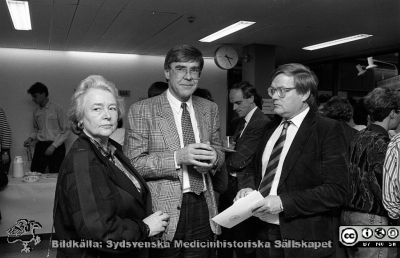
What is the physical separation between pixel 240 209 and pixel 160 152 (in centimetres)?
48

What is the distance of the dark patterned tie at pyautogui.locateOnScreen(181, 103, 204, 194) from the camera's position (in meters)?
1.83

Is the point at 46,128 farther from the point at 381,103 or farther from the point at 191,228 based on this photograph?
the point at 381,103

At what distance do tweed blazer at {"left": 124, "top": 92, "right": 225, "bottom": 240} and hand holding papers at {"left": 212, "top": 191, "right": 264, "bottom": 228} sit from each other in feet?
0.56

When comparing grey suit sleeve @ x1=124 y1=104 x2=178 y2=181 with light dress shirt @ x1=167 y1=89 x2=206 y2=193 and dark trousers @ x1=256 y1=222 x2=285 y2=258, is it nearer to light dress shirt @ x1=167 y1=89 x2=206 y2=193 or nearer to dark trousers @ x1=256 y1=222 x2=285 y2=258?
light dress shirt @ x1=167 y1=89 x2=206 y2=193

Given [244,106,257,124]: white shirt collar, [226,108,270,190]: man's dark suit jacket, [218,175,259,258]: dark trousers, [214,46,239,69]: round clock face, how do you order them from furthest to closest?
1. [214,46,239,69]: round clock face
2. [244,106,257,124]: white shirt collar
3. [218,175,259,258]: dark trousers
4. [226,108,270,190]: man's dark suit jacket

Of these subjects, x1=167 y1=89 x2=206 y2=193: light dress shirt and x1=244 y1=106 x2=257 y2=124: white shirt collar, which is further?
x1=244 y1=106 x2=257 y2=124: white shirt collar

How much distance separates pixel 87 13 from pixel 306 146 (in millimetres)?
4370

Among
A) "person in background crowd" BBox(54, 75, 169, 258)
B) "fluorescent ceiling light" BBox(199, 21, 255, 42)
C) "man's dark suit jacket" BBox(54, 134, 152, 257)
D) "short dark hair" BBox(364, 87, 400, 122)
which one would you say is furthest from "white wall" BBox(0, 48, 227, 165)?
"man's dark suit jacket" BBox(54, 134, 152, 257)

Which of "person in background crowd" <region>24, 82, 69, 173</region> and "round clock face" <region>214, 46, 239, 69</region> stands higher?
"round clock face" <region>214, 46, 239, 69</region>

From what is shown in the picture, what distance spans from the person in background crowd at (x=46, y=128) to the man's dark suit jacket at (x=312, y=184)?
4.87 metres

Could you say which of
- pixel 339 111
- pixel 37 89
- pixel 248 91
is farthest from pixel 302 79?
pixel 37 89

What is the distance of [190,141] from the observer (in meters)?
1.88

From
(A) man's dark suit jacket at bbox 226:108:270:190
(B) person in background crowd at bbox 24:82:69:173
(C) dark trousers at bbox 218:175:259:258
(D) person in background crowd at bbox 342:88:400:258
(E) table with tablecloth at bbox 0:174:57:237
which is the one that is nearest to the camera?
(D) person in background crowd at bbox 342:88:400:258

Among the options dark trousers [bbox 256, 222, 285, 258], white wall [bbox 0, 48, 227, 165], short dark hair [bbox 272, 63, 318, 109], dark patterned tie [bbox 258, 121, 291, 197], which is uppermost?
white wall [bbox 0, 48, 227, 165]
